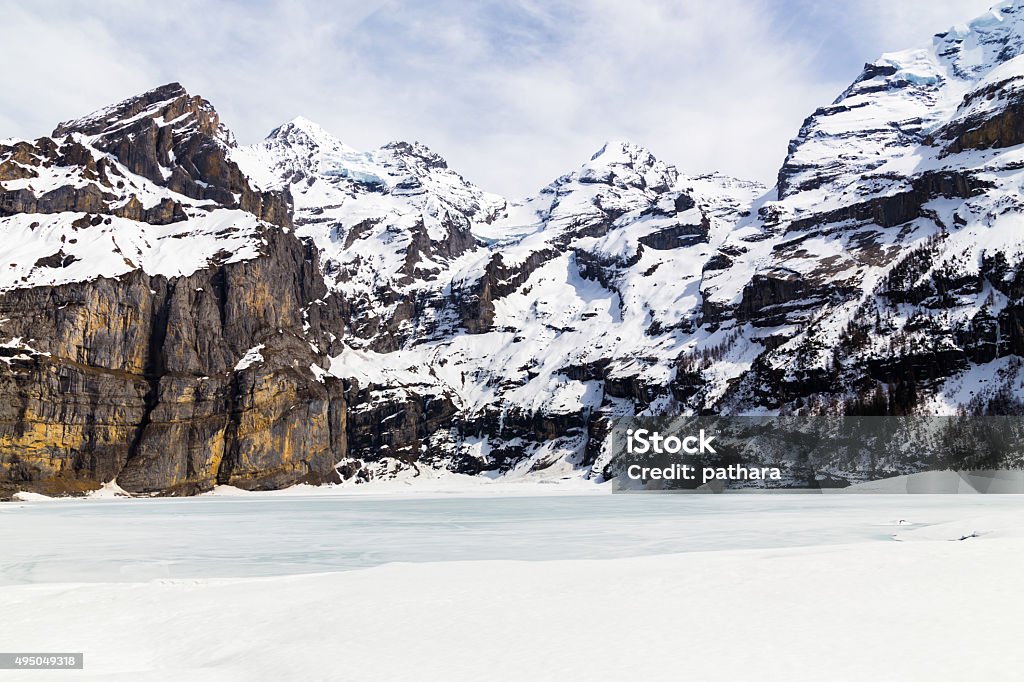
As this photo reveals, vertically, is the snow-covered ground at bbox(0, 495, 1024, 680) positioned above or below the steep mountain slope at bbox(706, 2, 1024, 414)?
below

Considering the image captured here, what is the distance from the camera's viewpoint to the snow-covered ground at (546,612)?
15422 millimetres

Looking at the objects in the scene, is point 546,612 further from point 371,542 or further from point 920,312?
point 920,312

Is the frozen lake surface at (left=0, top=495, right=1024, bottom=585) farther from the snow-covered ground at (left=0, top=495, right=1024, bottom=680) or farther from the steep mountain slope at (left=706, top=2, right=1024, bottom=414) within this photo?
the steep mountain slope at (left=706, top=2, right=1024, bottom=414)

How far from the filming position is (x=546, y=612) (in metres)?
20.0

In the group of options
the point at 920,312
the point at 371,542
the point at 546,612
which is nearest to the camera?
the point at 546,612

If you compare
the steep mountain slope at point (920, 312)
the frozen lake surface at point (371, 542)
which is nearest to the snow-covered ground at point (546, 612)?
the frozen lake surface at point (371, 542)

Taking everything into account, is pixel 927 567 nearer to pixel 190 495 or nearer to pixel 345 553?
pixel 345 553

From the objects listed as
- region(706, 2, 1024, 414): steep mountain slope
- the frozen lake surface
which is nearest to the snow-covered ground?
the frozen lake surface

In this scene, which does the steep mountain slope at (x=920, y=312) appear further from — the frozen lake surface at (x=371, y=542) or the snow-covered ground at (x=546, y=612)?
the snow-covered ground at (x=546, y=612)

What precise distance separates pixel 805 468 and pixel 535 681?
143487 mm

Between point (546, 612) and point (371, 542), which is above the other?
point (546, 612)

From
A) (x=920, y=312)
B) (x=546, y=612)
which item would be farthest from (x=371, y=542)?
(x=920, y=312)

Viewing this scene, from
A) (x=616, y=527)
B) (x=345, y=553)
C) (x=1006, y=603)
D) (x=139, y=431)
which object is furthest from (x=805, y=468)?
(x=139, y=431)

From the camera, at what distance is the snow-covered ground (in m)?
15.4
